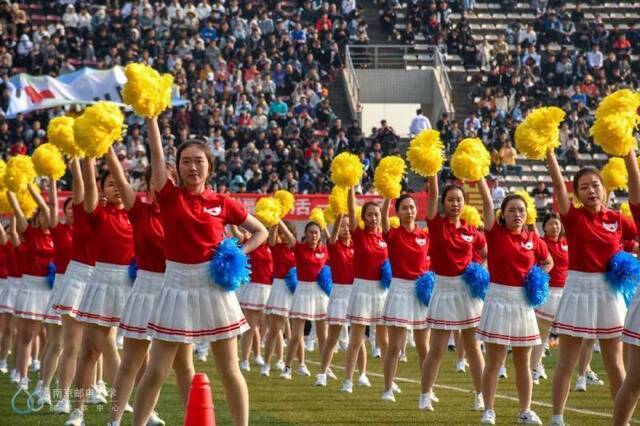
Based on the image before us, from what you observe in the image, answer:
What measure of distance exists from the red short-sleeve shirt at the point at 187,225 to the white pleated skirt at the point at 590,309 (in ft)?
8.15

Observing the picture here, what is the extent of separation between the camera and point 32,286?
38.3 feet

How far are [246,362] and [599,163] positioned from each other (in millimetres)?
14673

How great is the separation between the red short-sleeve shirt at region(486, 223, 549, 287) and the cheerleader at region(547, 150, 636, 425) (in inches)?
31.2

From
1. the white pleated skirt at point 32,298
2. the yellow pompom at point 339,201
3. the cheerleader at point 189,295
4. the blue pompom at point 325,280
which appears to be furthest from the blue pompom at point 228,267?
the blue pompom at point 325,280

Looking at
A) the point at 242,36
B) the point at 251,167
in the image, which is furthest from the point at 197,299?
the point at 242,36

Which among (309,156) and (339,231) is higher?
(339,231)

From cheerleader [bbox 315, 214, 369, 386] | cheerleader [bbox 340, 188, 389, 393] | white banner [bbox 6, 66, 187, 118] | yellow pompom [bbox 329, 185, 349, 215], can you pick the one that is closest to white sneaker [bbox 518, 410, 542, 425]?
cheerleader [bbox 340, 188, 389, 393]

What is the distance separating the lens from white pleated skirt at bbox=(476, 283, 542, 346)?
8.66 m

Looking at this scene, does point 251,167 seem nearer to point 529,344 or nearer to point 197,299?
point 529,344

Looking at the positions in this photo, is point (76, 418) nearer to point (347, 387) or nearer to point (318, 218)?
point (347, 387)

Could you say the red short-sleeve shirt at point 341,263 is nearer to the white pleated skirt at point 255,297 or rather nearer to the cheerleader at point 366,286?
the cheerleader at point 366,286

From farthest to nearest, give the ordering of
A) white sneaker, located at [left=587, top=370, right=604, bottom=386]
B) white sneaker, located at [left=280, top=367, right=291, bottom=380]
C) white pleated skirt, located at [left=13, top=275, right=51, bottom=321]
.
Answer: white sneaker, located at [left=280, top=367, right=291, bottom=380] → white sneaker, located at [left=587, top=370, right=604, bottom=386] → white pleated skirt, located at [left=13, top=275, right=51, bottom=321]

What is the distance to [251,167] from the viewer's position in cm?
2339

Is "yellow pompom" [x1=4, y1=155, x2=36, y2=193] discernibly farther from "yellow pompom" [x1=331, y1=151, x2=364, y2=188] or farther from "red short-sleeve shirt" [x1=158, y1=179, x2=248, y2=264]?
"red short-sleeve shirt" [x1=158, y1=179, x2=248, y2=264]
